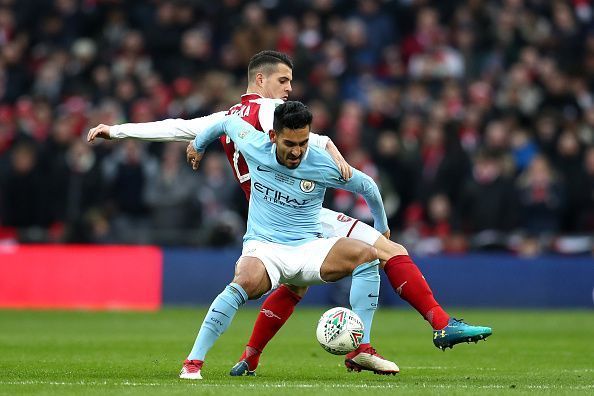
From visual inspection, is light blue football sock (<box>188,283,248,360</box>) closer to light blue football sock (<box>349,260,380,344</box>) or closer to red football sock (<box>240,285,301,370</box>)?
red football sock (<box>240,285,301,370</box>)

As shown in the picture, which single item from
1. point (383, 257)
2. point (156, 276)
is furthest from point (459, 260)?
point (383, 257)

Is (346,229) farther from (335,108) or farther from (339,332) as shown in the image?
(335,108)

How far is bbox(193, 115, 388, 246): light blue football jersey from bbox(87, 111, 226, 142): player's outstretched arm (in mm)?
242

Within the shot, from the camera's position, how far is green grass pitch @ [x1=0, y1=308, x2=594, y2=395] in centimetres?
911

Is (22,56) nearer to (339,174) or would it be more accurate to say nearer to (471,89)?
(471,89)

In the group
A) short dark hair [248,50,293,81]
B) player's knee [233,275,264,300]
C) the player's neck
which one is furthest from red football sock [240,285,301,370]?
short dark hair [248,50,293,81]

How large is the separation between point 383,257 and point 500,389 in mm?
1608

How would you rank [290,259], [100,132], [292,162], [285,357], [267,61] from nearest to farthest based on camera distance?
[292,162] → [290,259] → [100,132] → [267,61] → [285,357]

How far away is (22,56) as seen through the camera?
2430 centimetres

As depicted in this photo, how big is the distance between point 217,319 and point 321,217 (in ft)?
4.77

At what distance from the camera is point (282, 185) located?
988 centimetres

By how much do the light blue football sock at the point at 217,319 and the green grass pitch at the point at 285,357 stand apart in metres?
0.26

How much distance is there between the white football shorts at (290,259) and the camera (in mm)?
9789

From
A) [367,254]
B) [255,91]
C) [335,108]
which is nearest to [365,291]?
[367,254]
